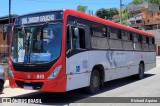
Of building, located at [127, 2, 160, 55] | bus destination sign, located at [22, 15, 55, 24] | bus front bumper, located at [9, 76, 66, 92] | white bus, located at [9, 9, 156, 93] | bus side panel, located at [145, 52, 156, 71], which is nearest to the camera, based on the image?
bus front bumper, located at [9, 76, 66, 92]

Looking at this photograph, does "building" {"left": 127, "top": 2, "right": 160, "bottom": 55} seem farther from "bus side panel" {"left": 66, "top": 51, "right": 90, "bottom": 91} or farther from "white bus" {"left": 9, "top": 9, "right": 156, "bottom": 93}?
"bus side panel" {"left": 66, "top": 51, "right": 90, "bottom": 91}

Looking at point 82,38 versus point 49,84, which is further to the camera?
point 82,38

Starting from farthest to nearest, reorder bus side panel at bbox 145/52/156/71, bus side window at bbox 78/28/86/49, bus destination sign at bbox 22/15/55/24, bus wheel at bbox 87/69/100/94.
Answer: bus side panel at bbox 145/52/156/71 → bus wheel at bbox 87/69/100/94 → bus side window at bbox 78/28/86/49 → bus destination sign at bbox 22/15/55/24

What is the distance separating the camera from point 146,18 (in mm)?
96188

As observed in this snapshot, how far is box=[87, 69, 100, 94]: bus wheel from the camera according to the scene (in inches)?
471

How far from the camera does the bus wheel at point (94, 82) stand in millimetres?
11953

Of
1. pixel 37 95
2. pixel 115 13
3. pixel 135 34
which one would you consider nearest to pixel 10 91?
pixel 37 95

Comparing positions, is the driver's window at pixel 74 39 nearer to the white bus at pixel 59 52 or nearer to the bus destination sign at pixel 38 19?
the white bus at pixel 59 52

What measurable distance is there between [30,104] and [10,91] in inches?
141

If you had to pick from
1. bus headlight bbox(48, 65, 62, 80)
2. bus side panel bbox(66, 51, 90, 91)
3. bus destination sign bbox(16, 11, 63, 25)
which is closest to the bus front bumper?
bus headlight bbox(48, 65, 62, 80)

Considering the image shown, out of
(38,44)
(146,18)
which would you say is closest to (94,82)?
(38,44)

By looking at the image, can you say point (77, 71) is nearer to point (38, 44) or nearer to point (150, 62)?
point (38, 44)

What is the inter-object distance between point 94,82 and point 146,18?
86.9m

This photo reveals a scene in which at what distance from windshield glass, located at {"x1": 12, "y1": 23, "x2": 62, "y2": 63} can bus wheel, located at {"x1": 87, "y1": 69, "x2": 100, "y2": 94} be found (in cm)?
249
